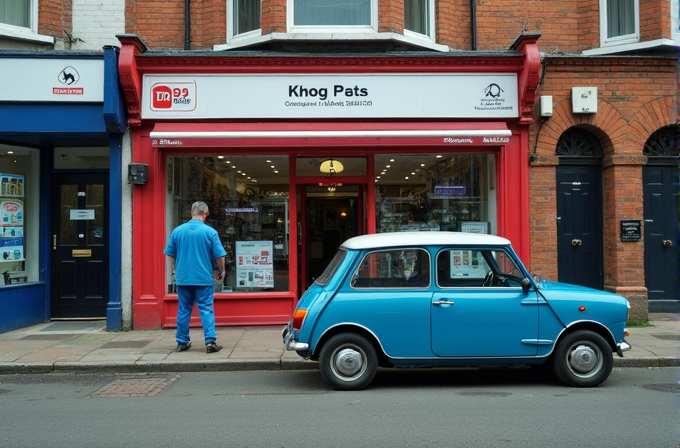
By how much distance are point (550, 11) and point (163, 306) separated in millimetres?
8523

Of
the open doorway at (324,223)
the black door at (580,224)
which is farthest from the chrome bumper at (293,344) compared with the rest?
the black door at (580,224)

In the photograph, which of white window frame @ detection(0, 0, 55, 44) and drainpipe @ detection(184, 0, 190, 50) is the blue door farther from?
white window frame @ detection(0, 0, 55, 44)

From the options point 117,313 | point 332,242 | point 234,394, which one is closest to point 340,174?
point 332,242

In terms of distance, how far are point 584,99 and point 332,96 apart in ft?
14.1

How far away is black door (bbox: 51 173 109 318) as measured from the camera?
1070 cm

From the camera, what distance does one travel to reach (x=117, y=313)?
31.8 ft

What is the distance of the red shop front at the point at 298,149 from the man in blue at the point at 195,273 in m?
1.78

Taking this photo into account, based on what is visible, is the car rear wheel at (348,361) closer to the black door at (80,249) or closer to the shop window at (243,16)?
the black door at (80,249)

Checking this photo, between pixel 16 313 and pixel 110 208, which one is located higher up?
pixel 110 208

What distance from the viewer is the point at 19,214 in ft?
34.2

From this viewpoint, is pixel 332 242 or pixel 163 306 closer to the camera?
pixel 163 306

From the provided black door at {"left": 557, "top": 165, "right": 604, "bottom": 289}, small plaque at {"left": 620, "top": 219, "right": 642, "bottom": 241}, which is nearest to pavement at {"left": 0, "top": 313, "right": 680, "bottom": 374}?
black door at {"left": 557, "top": 165, "right": 604, "bottom": 289}

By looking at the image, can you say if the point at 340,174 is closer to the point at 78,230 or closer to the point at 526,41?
the point at 526,41

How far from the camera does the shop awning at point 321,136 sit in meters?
9.48
